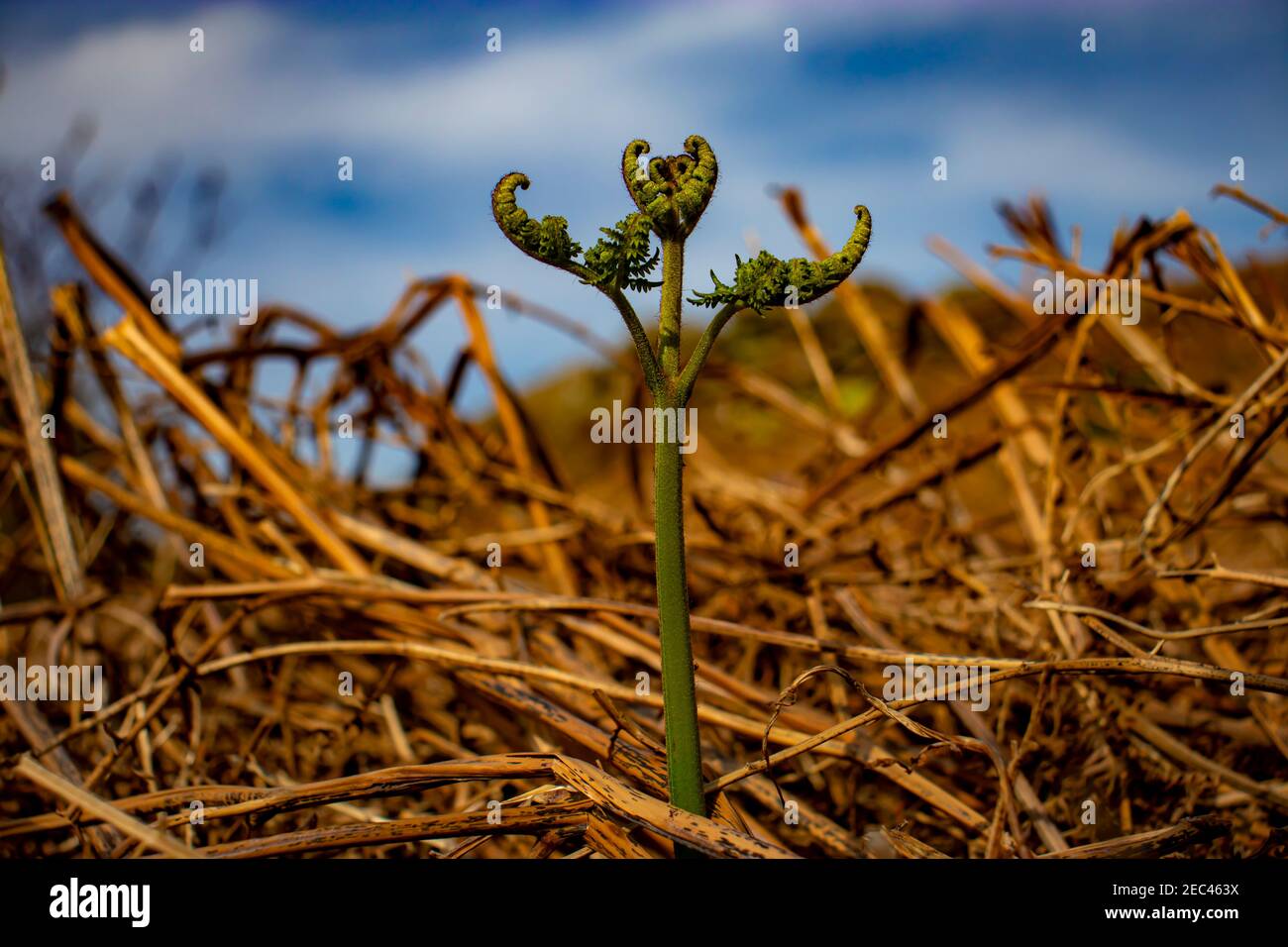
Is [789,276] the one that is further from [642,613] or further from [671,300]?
[642,613]

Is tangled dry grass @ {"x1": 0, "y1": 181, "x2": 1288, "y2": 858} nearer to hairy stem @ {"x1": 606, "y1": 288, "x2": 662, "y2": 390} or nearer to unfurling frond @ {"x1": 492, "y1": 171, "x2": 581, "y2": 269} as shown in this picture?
hairy stem @ {"x1": 606, "y1": 288, "x2": 662, "y2": 390}

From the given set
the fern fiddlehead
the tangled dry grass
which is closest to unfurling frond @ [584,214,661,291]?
the fern fiddlehead

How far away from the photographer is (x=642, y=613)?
1181 millimetres

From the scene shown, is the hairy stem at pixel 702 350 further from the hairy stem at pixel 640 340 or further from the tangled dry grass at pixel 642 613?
the tangled dry grass at pixel 642 613

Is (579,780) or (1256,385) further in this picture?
(1256,385)

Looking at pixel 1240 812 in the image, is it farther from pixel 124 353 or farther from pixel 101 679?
pixel 124 353

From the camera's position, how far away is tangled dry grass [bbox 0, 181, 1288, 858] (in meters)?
0.95

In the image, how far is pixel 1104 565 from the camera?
1497 mm

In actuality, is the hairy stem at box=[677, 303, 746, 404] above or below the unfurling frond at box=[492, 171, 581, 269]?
below

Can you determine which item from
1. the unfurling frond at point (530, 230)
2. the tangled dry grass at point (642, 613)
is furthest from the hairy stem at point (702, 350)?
the tangled dry grass at point (642, 613)

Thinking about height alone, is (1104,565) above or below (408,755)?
above
